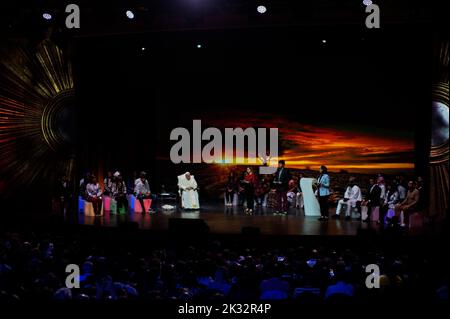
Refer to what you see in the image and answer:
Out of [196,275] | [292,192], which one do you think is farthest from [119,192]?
[196,275]

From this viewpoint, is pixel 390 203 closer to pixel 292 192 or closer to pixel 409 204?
pixel 409 204

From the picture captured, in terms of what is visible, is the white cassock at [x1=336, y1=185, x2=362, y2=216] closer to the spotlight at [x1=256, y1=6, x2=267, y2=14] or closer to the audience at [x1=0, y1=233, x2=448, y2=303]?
the spotlight at [x1=256, y1=6, x2=267, y2=14]

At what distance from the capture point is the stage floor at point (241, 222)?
1130cm

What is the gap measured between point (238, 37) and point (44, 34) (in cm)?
464

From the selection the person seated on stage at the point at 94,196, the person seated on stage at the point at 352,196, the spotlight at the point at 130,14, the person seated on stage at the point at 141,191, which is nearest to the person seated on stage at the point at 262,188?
the person seated on stage at the point at 352,196

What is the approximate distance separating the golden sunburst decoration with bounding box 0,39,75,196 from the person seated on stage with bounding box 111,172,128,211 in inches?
74.5

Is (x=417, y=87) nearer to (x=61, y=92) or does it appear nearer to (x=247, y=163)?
(x=247, y=163)

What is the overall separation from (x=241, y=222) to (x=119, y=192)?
10.9 feet

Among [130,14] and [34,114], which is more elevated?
[130,14]

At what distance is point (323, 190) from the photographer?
42.3ft

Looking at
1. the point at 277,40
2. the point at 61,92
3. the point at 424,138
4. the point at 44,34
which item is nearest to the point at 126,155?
the point at 61,92

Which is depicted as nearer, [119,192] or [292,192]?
[119,192]

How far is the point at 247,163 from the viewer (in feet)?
57.7

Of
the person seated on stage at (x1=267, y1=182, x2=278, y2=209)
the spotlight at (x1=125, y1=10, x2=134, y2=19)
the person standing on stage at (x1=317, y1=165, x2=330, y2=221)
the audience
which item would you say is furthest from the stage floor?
the spotlight at (x1=125, y1=10, x2=134, y2=19)
